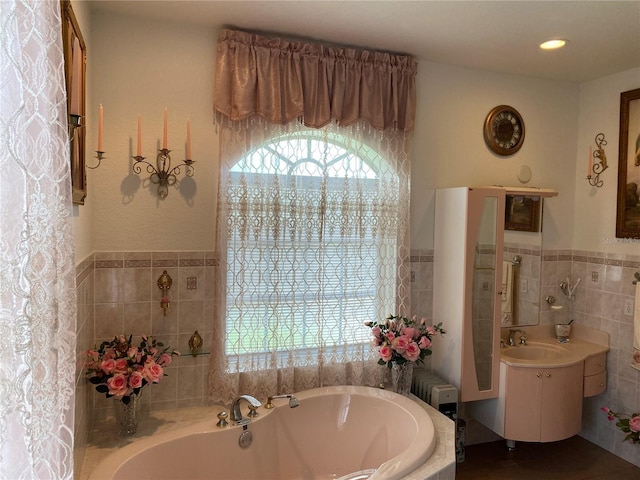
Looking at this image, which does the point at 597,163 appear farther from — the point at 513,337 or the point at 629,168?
the point at 513,337

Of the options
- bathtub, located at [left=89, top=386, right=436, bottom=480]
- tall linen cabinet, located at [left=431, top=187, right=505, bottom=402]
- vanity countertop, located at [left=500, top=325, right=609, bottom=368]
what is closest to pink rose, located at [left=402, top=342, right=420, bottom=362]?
bathtub, located at [left=89, top=386, right=436, bottom=480]

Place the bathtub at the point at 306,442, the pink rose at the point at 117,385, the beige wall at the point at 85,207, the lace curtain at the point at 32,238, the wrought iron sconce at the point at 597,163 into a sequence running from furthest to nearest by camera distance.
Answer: the wrought iron sconce at the point at 597,163 → the bathtub at the point at 306,442 → the pink rose at the point at 117,385 → the beige wall at the point at 85,207 → the lace curtain at the point at 32,238

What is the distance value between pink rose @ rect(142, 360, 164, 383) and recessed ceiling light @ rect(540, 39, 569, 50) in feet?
8.72

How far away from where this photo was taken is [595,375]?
2.97m

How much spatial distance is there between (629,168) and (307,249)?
7.15 feet

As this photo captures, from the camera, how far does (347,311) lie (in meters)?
2.72

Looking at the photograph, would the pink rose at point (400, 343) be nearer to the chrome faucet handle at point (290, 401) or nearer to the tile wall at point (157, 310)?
the chrome faucet handle at point (290, 401)

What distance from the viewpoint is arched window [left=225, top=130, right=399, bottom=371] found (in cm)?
246

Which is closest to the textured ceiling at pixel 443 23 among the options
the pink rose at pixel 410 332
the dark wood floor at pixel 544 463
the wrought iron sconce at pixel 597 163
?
the wrought iron sconce at pixel 597 163

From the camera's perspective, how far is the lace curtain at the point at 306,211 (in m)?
2.43

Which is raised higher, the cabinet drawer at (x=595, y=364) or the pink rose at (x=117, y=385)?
the pink rose at (x=117, y=385)

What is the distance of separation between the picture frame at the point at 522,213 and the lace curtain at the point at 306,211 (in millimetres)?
760

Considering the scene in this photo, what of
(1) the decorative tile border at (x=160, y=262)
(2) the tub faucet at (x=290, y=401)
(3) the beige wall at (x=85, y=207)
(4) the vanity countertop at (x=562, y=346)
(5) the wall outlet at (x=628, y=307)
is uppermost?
(3) the beige wall at (x=85, y=207)

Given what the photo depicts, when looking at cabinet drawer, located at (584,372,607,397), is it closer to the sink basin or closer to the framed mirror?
the sink basin
